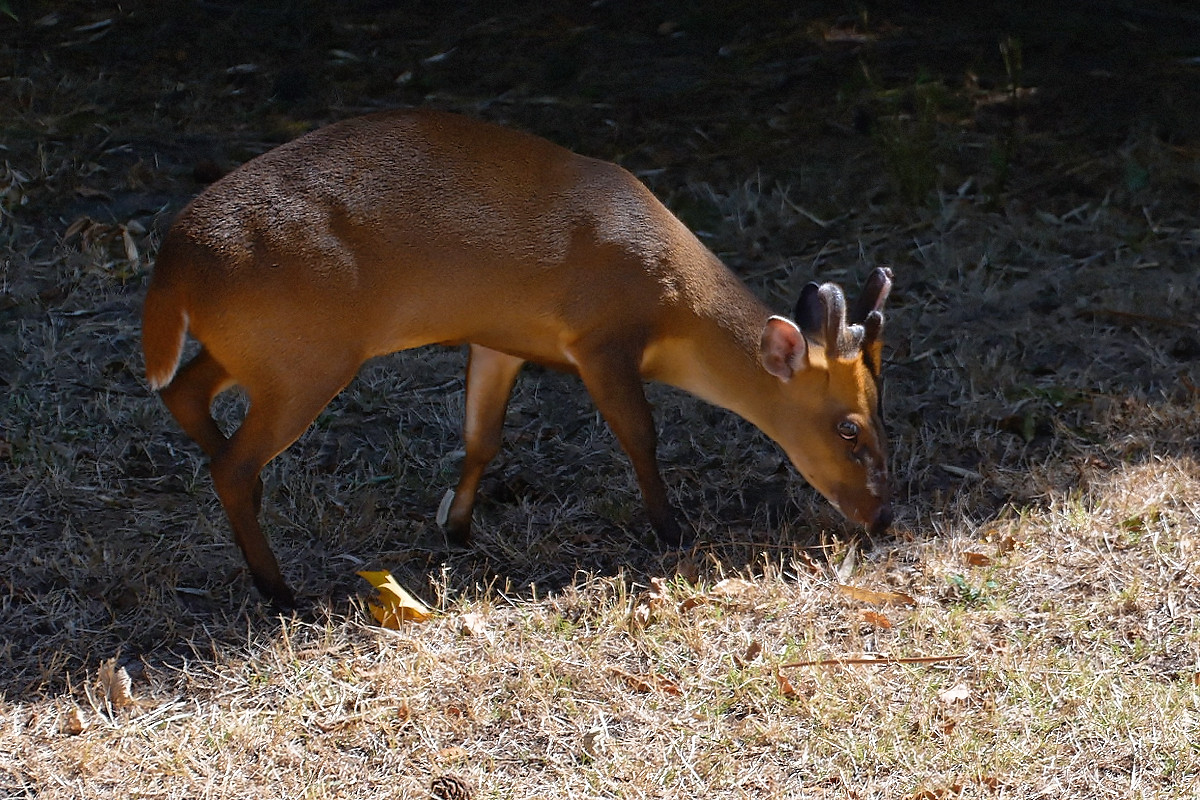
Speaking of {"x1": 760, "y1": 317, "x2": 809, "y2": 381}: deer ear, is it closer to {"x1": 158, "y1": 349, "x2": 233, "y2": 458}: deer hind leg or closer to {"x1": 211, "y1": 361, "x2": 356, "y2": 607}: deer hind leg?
{"x1": 211, "y1": 361, "x2": 356, "y2": 607}: deer hind leg

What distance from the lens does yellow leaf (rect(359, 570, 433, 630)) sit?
13.9 ft

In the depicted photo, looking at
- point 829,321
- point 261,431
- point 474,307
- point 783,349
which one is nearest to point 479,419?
point 474,307

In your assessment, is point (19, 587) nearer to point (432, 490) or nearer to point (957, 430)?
point (432, 490)

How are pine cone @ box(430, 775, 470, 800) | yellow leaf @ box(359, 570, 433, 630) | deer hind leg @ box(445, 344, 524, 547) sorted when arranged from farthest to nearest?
deer hind leg @ box(445, 344, 524, 547) < yellow leaf @ box(359, 570, 433, 630) < pine cone @ box(430, 775, 470, 800)

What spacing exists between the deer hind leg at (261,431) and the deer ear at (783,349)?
4.08 ft

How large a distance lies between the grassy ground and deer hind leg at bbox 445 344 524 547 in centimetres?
11

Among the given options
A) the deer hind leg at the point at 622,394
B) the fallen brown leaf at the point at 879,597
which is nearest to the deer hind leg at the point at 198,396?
the deer hind leg at the point at 622,394

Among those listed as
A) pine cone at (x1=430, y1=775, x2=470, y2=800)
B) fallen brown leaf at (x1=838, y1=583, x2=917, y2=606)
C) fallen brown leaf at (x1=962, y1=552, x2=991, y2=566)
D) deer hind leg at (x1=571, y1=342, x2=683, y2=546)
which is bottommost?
fallen brown leaf at (x1=962, y1=552, x2=991, y2=566)

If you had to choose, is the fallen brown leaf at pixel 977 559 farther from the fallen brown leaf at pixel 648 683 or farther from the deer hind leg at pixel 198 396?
the deer hind leg at pixel 198 396

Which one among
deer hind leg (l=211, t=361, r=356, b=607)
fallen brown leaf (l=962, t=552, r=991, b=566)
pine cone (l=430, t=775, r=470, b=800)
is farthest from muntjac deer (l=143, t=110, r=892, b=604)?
pine cone (l=430, t=775, r=470, b=800)

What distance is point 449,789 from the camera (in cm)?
349

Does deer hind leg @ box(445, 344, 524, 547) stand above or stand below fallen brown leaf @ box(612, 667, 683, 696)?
above

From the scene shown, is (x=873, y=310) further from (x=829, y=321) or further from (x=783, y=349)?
→ (x=783, y=349)

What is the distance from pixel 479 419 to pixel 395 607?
81cm
